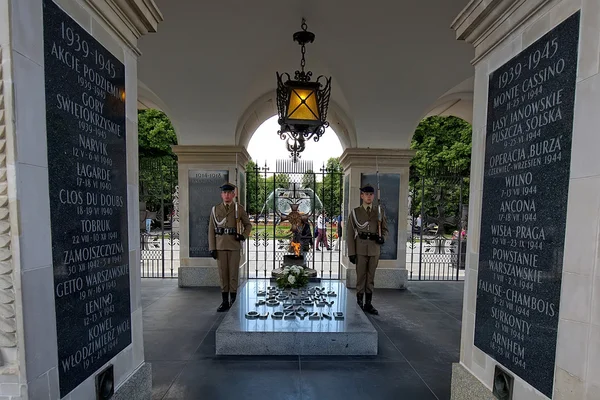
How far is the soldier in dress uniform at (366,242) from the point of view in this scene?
217 inches

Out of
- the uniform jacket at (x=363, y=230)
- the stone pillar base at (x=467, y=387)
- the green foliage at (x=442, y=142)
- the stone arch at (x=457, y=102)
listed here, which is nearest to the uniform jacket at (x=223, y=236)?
the uniform jacket at (x=363, y=230)

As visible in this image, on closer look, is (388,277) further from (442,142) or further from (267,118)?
(442,142)

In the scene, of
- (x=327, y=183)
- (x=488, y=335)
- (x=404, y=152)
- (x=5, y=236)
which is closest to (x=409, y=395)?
(x=488, y=335)

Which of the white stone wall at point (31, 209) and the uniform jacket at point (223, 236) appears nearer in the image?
the white stone wall at point (31, 209)

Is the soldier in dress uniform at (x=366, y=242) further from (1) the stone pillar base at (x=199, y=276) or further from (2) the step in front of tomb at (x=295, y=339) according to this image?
(1) the stone pillar base at (x=199, y=276)

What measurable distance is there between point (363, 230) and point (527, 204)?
3693 mm

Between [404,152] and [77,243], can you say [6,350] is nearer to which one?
[77,243]

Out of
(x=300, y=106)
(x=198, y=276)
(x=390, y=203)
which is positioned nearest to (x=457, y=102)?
(x=390, y=203)

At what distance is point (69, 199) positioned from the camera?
1706mm

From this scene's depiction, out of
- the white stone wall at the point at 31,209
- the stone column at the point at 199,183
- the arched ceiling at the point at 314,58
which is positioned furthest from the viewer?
the stone column at the point at 199,183

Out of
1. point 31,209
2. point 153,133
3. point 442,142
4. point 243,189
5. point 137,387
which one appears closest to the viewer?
point 31,209

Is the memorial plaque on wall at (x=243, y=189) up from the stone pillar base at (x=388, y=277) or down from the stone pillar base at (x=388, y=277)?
up

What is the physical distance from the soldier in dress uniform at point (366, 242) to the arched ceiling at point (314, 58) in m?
1.95

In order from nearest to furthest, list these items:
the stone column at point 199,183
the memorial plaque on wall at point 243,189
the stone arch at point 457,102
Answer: the stone column at point 199,183
the stone arch at point 457,102
the memorial plaque on wall at point 243,189
